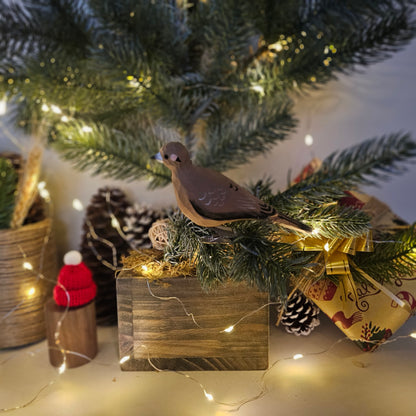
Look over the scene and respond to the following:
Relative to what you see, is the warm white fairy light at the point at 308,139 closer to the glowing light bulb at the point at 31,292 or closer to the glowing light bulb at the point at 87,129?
the glowing light bulb at the point at 87,129

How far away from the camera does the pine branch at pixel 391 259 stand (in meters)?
0.51

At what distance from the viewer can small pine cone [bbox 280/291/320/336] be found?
57 cm

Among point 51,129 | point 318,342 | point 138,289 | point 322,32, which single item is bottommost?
point 318,342

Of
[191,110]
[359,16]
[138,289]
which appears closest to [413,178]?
[359,16]

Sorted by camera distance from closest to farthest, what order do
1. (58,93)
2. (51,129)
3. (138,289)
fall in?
(138,289)
(58,93)
(51,129)

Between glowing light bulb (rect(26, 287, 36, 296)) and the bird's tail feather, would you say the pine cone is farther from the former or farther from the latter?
the bird's tail feather

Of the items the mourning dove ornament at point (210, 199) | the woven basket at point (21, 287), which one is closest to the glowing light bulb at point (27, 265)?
the woven basket at point (21, 287)

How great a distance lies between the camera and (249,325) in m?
0.50

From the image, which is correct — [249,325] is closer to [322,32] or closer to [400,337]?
[400,337]

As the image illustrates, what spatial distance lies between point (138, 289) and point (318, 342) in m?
0.27

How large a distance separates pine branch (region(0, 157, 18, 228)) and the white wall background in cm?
16

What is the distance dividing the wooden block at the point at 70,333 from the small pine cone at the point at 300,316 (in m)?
0.28

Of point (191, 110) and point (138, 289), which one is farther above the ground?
point (191, 110)

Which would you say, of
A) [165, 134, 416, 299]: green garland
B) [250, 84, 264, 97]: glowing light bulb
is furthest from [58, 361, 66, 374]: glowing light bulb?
[250, 84, 264, 97]: glowing light bulb
